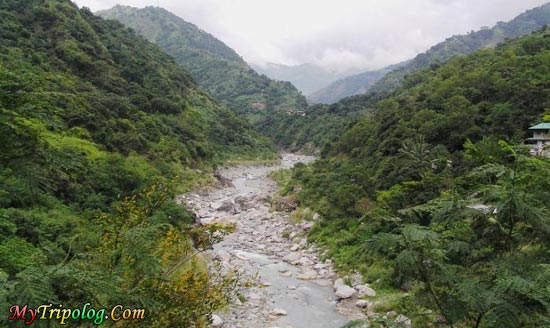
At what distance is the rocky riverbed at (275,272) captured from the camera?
45.3ft

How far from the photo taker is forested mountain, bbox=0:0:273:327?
13.3 ft

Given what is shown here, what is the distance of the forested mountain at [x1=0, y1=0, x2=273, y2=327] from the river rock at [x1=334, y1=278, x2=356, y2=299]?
6.05 meters

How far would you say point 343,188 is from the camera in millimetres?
24406

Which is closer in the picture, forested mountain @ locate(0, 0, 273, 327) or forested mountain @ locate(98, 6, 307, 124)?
forested mountain @ locate(0, 0, 273, 327)

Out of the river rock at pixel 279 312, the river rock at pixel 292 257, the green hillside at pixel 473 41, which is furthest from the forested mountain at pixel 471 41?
the river rock at pixel 279 312

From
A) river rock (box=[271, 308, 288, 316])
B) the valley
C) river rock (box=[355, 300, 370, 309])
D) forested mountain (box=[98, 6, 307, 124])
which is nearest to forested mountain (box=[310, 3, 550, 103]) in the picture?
forested mountain (box=[98, 6, 307, 124])

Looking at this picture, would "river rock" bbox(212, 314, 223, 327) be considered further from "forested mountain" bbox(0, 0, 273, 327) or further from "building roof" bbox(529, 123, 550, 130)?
"building roof" bbox(529, 123, 550, 130)

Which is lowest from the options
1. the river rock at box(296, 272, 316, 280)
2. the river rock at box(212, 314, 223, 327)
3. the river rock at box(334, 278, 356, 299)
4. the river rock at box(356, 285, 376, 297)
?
the river rock at box(296, 272, 316, 280)

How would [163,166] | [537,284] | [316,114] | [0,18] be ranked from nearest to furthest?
[537,284] → [163,166] → [0,18] → [316,114]

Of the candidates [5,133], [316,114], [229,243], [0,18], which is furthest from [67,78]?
[316,114]

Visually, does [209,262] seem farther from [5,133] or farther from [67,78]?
[67,78]

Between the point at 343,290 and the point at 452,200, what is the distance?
1211cm

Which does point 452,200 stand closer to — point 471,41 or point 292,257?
point 292,257

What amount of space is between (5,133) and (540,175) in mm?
5961
